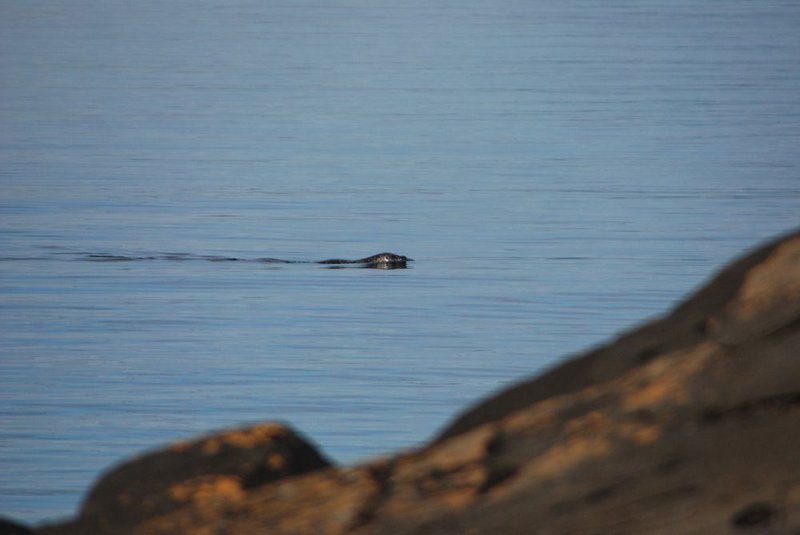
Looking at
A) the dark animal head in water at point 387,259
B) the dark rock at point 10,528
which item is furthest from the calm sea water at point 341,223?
the dark rock at point 10,528

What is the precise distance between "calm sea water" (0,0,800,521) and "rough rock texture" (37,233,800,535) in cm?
434

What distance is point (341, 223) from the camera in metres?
26.4

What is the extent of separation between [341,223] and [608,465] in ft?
66.4

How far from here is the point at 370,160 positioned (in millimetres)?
32938

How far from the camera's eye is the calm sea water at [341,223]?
15094mm

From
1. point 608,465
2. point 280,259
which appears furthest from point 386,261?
point 608,465

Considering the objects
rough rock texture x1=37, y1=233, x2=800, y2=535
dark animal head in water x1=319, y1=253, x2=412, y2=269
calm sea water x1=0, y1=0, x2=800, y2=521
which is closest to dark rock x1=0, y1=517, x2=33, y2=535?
rough rock texture x1=37, y1=233, x2=800, y2=535

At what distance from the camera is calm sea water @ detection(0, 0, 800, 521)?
49.5 ft

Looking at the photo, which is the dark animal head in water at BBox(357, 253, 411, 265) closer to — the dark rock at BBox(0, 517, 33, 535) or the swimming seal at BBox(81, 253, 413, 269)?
the swimming seal at BBox(81, 253, 413, 269)

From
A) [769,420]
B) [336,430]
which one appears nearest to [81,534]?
[769,420]

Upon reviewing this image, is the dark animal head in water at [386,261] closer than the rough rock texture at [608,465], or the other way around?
the rough rock texture at [608,465]

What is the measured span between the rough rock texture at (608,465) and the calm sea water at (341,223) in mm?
4344

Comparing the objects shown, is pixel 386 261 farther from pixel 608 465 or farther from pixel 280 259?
pixel 608 465

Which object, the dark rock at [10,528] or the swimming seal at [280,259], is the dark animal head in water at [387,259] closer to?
the swimming seal at [280,259]
